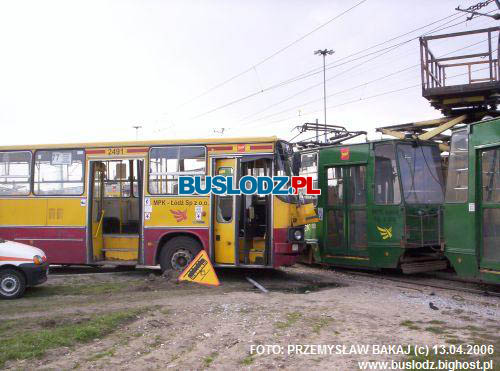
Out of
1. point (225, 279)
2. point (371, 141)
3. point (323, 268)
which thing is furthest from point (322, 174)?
point (225, 279)

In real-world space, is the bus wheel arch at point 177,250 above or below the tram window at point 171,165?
below

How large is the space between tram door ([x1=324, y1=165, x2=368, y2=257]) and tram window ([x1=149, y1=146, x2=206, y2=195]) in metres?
3.35

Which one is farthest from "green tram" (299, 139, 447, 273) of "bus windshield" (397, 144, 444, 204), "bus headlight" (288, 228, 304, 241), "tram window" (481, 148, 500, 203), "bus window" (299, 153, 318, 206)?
"tram window" (481, 148, 500, 203)

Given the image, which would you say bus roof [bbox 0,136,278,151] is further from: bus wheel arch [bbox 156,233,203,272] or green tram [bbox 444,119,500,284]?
green tram [bbox 444,119,500,284]

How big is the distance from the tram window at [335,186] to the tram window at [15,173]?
284 inches

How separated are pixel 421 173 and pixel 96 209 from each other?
7.65 m

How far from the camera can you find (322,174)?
40.1 ft

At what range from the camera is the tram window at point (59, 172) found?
37.6 feet

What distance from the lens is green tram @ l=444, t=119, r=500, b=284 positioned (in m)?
8.38

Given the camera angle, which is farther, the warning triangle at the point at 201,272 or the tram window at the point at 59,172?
the tram window at the point at 59,172

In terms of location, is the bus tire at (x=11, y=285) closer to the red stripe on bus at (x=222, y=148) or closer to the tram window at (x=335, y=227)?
the red stripe on bus at (x=222, y=148)

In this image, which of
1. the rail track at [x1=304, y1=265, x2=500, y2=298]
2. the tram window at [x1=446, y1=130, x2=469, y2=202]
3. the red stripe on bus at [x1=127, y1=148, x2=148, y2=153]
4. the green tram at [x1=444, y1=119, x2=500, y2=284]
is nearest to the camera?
the green tram at [x1=444, y1=119, x2=500, y2=284]

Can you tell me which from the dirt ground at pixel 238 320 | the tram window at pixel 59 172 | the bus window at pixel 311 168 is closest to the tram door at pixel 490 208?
the dirt ground at pixel 238 320

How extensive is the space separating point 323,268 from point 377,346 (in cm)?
724
